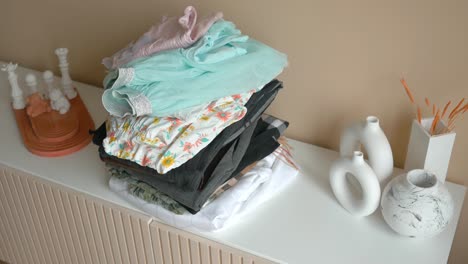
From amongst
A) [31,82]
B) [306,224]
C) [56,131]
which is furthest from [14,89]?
[306,224]

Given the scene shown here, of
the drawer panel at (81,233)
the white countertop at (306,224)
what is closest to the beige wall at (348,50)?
the white countertop at (306,224)

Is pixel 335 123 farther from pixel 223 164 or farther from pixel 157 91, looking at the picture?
pixel 157 91

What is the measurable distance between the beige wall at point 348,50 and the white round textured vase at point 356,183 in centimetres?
19

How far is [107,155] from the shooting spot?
120 centimetres

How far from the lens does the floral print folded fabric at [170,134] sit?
3.52 feet

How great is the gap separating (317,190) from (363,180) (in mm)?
169

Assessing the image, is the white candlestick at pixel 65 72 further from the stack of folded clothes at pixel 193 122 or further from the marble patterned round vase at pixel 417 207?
the marble patterned round vase at pixel 417 207

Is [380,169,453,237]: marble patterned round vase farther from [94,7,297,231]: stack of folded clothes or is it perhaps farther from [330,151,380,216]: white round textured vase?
[94,7,297,231]: stack of folded clothes

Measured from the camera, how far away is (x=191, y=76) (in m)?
1.10

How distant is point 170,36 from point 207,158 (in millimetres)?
300

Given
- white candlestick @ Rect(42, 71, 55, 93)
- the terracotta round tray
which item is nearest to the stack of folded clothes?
the terracotta round tray

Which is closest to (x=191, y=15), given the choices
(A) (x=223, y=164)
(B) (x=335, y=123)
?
(A) (x=223, y=164)

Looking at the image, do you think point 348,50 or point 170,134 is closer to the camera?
point 170,134

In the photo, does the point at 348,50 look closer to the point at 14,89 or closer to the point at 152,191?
the point at 152,191
